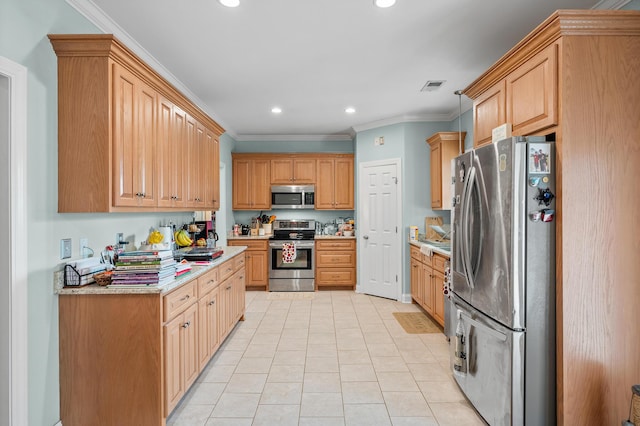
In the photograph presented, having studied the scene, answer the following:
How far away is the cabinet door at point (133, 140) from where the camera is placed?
2.10 metres

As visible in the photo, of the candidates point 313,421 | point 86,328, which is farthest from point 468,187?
point 86,328

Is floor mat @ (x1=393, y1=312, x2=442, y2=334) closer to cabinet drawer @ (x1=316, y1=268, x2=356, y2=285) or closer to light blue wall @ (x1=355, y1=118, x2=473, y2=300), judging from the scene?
light blue wall @ (x1=355, y1=118, x2=473, y2=300)

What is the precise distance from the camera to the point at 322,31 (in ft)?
8.64

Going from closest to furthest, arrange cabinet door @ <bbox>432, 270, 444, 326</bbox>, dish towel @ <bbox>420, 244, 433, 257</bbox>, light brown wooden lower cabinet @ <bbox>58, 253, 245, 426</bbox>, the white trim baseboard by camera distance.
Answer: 1. the white trim baseboard
2. light brown wooden lower cabinet @ <bbox>58, 253, 245, 426</bbox>
3. cabinet door @ <bbox>432, 270, 444, 326</bbox>
4. dish towel @ <bbox>420, 244, 433, 257</bbox>

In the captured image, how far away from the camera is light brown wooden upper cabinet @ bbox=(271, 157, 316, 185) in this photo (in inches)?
241

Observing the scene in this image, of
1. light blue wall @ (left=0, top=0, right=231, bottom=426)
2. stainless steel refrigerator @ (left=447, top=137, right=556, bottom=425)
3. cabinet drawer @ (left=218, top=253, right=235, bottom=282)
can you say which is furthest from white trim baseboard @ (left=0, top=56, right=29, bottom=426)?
stainless steel refrigerator @ (left=447, top=137, right=556, bottom=425)

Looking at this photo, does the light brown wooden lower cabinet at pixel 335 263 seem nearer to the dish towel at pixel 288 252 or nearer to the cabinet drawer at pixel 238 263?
the dish towel at pixel 288 252

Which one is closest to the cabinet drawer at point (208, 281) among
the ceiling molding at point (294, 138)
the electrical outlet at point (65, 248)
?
the electrical outlet at point (65, 248)

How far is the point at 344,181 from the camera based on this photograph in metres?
6.11

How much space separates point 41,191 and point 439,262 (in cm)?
357

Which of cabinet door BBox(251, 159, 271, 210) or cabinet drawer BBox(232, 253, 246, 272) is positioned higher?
cabinet door BBox(251, 159, 271, 210)

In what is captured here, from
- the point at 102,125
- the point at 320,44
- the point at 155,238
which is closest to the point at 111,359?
the point at 155,238

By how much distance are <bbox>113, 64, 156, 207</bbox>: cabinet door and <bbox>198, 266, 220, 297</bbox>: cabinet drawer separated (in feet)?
2.37

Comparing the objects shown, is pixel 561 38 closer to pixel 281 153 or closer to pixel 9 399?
pixel 9 399
